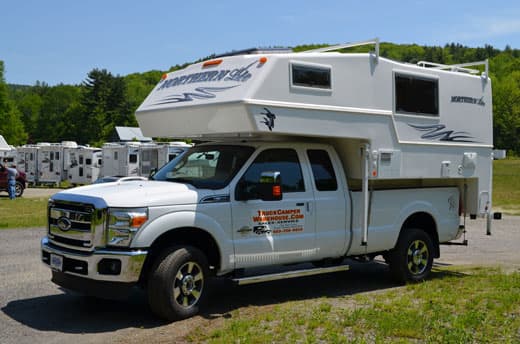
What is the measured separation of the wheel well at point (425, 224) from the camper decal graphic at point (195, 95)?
369cm

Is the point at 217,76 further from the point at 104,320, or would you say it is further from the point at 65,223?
the point at 104,320

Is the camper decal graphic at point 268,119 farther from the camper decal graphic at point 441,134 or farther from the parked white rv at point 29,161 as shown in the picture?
the parked white rv at point 29,161

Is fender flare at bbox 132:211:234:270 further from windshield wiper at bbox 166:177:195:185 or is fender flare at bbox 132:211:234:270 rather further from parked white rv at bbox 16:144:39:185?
parked white rv at bbox 16:144:39:185

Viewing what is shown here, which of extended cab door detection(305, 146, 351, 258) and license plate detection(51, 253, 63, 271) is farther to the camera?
extended cab door detection(305, 146, 351, 258)

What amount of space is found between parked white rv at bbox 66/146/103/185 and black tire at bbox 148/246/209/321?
90.4 ft

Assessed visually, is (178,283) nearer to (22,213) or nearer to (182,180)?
(182,180)

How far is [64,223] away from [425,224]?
543 cm

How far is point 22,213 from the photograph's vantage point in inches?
748

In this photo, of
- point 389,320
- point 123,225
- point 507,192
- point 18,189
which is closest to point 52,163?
point 18,189

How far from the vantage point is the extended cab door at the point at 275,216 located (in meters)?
7.31

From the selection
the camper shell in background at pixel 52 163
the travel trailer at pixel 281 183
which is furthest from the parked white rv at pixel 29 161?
the travel trailer at pixel 281 183

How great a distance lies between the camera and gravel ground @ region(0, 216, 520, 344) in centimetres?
643

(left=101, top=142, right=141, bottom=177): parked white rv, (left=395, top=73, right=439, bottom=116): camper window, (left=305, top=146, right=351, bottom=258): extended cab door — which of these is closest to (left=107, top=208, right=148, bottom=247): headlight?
(left=305, top=146, right=351, bottom=258): extended cab door

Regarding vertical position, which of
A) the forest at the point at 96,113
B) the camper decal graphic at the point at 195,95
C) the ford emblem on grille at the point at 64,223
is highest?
the forest at the point at 96,113
